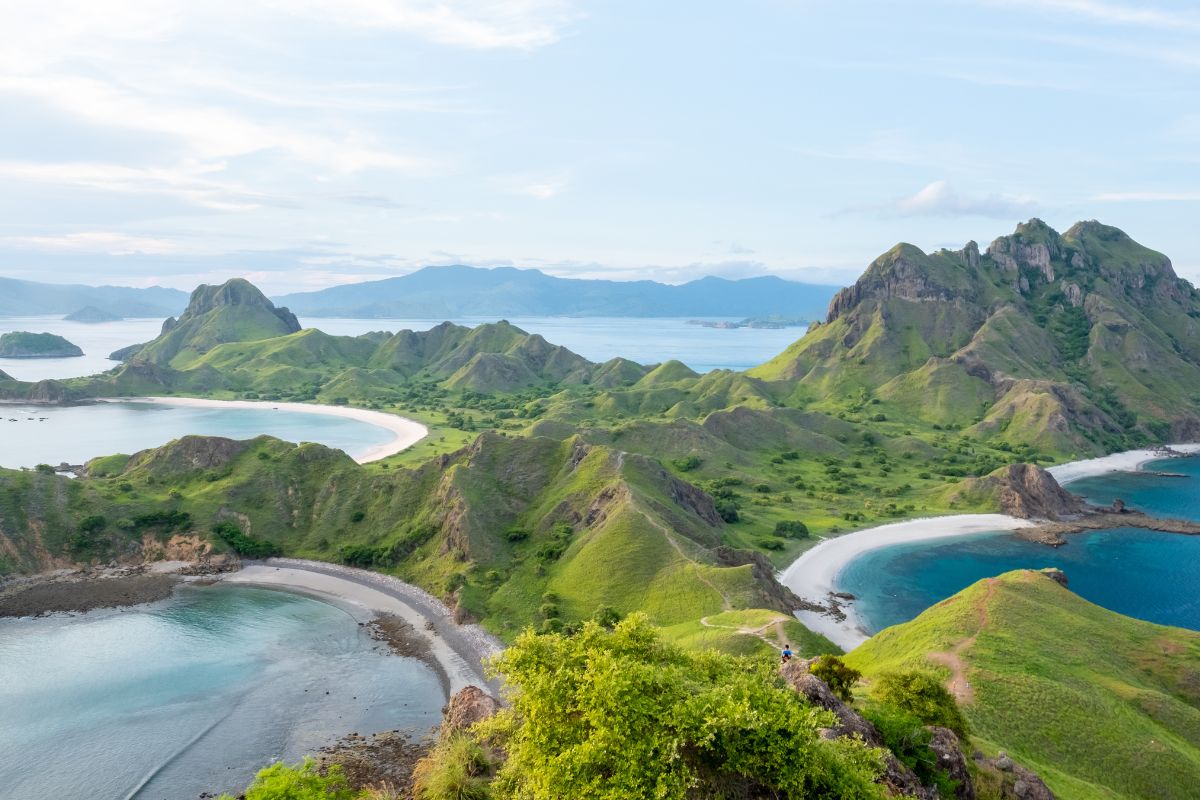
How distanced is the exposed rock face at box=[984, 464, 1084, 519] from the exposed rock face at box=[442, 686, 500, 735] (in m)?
138

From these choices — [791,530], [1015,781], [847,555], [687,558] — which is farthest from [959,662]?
[791,530]

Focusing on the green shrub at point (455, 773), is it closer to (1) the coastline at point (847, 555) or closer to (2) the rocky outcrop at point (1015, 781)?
(2) the rocky outcrop at point (1015, 781)

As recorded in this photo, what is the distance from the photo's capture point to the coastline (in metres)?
96.5

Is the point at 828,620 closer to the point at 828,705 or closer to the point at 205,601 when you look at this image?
the point at 828,705

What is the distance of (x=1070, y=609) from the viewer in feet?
256

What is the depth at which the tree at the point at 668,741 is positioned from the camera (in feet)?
93.7

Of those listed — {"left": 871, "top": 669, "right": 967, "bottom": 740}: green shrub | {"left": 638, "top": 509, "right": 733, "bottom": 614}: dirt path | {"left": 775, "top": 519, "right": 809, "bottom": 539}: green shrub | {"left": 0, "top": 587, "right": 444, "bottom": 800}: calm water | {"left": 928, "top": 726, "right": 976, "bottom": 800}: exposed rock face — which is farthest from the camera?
{"left": 775, "top": 519, "right": 809, "bottom": 539}: green shrub

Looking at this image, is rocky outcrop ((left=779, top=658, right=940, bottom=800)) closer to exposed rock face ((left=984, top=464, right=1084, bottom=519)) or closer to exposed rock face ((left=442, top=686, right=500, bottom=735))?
exposed rock face ((left=442, top=686, right=500, bottom=735))

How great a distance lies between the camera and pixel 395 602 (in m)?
99.2

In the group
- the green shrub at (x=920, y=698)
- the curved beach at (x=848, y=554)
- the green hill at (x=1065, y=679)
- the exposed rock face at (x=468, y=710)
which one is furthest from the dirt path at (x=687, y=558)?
the green shrub at (x=920, y=698)

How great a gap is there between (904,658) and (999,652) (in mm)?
8850

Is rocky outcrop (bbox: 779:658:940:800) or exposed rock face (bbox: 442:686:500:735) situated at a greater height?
rocky outcrop (bbox: 779:658:940:800)

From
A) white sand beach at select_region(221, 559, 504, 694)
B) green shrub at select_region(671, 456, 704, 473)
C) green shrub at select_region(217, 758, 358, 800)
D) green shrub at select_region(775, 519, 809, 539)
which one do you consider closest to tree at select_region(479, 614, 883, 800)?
green shrub at select_region(217, 758, 358, 800)

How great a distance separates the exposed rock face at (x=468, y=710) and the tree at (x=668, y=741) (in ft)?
76.0
